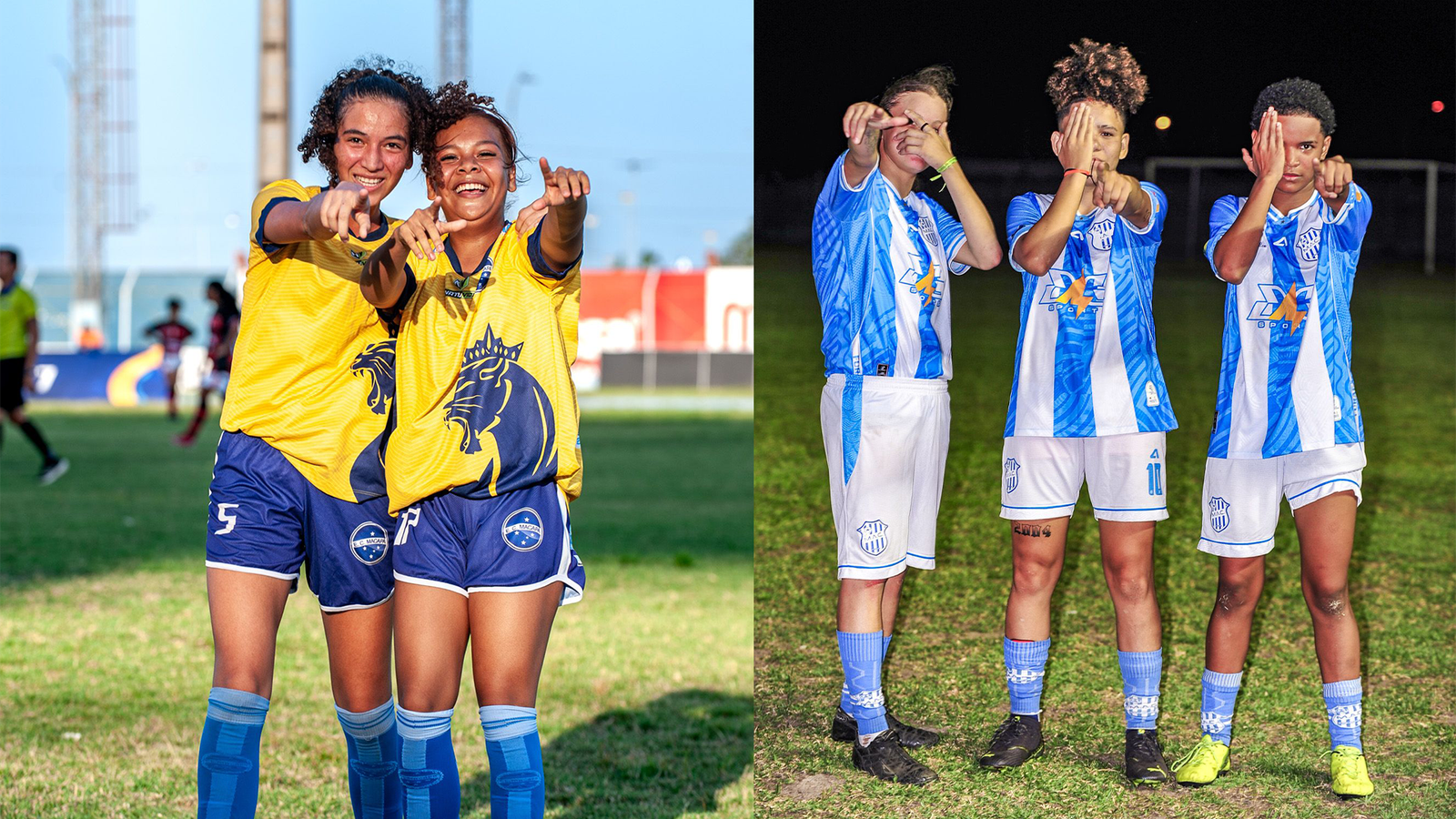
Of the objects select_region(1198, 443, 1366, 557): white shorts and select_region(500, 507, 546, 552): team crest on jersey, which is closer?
select_region(500, 507, 546, 552): team crest on jersey

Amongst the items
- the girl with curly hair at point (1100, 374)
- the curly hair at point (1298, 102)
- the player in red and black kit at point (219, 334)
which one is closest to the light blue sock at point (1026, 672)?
the girl with curly hair at point (1100, 374)

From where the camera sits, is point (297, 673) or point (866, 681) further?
point (297, 673)

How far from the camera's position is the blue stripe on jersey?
316cm

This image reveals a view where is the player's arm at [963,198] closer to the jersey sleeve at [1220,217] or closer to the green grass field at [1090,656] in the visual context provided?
the green grass field at [1090,656]

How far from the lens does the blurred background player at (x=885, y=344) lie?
317 cm

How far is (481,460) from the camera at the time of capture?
9.42 feet

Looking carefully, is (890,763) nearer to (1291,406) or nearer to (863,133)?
(1291,406)

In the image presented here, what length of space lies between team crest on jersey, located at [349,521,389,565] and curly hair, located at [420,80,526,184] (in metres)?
0.84

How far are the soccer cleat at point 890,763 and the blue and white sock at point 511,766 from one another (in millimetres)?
843

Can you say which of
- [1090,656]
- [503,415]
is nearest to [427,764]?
[503,415]

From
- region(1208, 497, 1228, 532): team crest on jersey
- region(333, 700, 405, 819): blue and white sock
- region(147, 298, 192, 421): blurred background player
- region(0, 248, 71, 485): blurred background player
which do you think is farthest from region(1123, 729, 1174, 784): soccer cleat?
region(147, 298, 192, 421): blurred background player

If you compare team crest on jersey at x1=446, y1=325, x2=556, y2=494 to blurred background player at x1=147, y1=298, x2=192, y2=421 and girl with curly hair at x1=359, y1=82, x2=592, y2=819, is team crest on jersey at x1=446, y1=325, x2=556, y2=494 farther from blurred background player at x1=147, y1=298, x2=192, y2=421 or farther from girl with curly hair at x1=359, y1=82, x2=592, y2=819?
blurred background player at x1=147, y1=298, x2=192, y2=421

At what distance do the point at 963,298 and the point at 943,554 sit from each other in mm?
653

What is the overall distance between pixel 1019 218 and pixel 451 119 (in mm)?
1357
